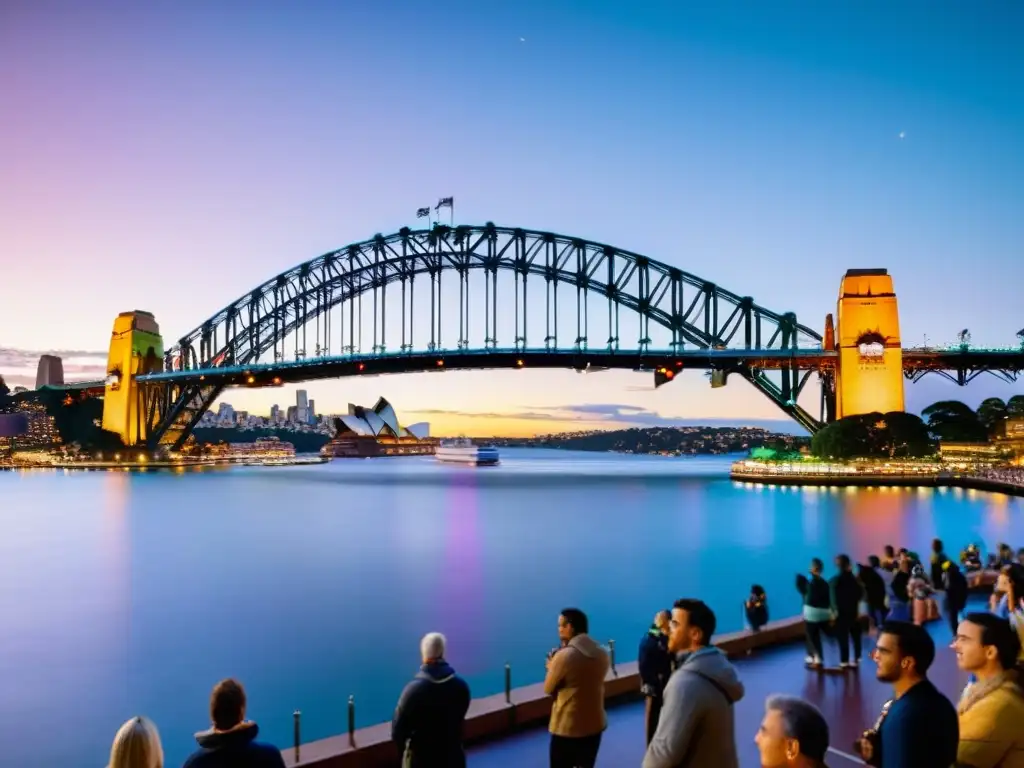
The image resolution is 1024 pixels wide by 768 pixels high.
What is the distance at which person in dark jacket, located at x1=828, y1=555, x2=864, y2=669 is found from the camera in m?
9.55

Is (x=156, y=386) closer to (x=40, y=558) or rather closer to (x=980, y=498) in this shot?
(x=40, y=558)

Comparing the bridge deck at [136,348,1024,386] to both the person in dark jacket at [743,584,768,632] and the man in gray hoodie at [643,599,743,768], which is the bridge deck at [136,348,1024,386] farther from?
the man in gray hoodie at [643,599,743,768]

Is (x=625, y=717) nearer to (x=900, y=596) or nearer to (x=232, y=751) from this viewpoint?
(x=900, y=596)

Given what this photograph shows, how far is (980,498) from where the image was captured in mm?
51438

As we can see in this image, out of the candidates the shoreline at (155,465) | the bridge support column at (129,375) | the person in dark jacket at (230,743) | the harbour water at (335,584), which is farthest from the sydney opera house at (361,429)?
the person in dark jacket at (230,743)

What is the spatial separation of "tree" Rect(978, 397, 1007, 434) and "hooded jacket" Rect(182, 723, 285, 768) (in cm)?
12120

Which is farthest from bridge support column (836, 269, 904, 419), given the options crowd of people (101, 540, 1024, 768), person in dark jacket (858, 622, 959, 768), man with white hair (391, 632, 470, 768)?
person in dark jacket (858, 622, 959, 768)

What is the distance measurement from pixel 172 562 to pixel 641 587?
15367 millimetres

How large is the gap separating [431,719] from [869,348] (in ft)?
223

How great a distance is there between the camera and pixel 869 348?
67000 millimetres

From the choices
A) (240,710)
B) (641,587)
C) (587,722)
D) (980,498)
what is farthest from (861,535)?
(240,710)

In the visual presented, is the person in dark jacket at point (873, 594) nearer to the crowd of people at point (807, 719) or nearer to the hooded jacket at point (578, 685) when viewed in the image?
the hooded jacket at point (578, 685)

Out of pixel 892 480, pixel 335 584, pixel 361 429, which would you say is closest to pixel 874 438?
pixel 892 480

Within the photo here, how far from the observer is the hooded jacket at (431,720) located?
4895mm
